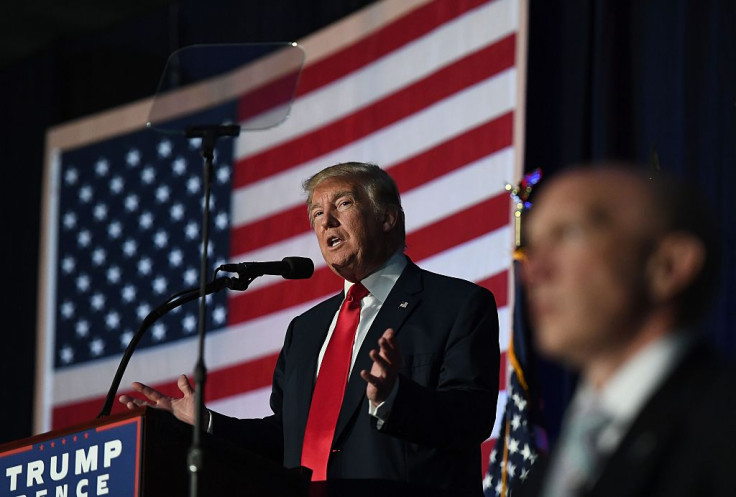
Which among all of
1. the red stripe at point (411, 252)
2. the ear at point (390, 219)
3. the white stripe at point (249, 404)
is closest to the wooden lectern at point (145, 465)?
the ear at point (390, 219)

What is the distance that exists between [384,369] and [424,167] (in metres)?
3.40

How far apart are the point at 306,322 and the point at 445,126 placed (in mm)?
2600

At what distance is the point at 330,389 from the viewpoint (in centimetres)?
314

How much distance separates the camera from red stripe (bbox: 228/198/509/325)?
5.50 m

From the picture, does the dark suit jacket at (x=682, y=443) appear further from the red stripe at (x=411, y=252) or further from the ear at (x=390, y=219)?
the red stripe at (x=411, y=252)

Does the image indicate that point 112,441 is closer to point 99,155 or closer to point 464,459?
point 464,459

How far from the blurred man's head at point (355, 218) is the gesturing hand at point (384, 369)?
72 centimetres

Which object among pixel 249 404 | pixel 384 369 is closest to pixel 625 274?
pixel 384 369

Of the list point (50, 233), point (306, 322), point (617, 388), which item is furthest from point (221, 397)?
point (617, 388)

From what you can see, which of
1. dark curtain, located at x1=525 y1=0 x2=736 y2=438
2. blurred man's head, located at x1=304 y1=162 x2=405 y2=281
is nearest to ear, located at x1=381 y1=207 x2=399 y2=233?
blurred man's head, located at x1=304 y1=162 x2=405 y2=281

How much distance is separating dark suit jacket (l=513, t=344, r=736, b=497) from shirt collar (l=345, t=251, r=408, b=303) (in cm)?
201

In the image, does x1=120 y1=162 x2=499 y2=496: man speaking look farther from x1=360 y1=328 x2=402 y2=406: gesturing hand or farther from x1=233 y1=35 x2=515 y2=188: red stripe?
x1=233 y1=35 x2=515 y2=188: red stripe

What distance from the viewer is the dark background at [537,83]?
4809 millimetres

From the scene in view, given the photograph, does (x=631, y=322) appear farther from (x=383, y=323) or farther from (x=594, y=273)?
(x=383, y=323)
